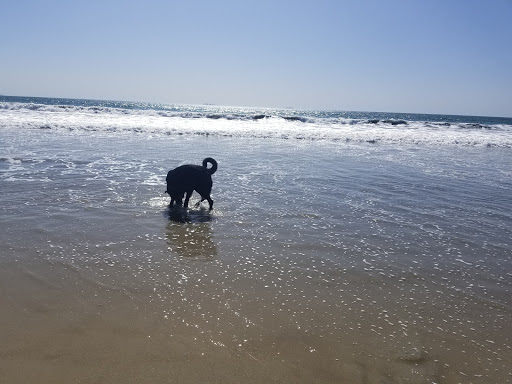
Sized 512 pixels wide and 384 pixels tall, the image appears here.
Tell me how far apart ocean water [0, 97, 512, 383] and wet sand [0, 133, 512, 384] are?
0.02 metres

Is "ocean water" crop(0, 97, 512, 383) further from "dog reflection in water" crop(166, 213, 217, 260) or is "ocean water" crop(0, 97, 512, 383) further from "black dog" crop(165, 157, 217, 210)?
"black dog" crop(165, 157, 217, 210)

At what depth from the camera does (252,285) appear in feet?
14.8

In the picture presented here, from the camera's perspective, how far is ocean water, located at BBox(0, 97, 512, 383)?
3.18m

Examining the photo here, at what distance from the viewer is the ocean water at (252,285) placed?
318cm

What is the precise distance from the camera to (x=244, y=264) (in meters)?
5.10

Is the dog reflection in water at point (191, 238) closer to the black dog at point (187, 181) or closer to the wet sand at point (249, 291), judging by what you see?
the wet sand at point (249, 291)

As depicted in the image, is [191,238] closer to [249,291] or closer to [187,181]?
[187,181]

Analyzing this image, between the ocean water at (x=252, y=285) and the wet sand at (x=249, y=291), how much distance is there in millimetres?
18

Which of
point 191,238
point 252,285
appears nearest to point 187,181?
point 191,238

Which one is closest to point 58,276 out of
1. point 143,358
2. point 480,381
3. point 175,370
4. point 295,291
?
point 143,358

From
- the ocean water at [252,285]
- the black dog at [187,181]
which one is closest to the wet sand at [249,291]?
the ocean water at [252,285]

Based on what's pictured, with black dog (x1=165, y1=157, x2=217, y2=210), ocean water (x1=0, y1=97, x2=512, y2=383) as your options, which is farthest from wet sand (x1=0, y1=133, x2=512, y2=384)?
black dog (x1=165, y1=157, x2=217, y2=210)

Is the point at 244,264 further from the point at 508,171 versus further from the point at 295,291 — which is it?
the point at 508,171

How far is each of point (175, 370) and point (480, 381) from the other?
7.90ft
